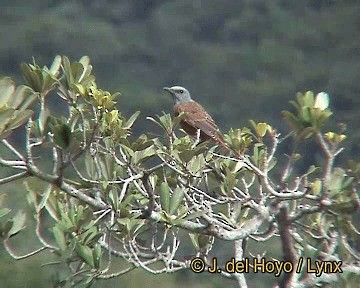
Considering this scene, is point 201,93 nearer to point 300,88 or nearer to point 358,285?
point 300,88

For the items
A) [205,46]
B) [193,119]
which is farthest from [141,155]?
[205,46]

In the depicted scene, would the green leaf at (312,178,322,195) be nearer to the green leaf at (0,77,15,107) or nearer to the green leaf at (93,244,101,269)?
the green leaf at (93,244,101,269)

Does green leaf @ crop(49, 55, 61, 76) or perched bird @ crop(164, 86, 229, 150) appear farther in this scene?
perched bird @ crop(164, 86, 229, 150)

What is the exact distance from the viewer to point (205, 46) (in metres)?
9.01

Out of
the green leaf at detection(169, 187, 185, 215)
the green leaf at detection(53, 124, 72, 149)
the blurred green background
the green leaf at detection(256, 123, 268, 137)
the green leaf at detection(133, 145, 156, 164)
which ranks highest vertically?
the green leaf at detection(53, 124, 72, 149)

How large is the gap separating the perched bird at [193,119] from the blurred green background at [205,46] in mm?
4022

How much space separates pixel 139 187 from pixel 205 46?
7205mm

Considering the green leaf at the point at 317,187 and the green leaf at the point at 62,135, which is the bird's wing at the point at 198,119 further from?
the green leaf at the point at 62,135

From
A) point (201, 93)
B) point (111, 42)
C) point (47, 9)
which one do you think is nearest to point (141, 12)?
point (111, 42)

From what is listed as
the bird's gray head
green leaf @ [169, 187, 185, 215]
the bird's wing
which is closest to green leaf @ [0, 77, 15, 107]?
green leaf @ [169, 187, 185, 215]

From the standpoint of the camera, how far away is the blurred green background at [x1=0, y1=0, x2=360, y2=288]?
7.97 meters

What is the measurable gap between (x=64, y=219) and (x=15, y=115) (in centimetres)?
25

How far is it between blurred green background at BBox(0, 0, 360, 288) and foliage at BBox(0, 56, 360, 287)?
5.30 metres

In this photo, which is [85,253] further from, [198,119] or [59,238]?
[198,119]
